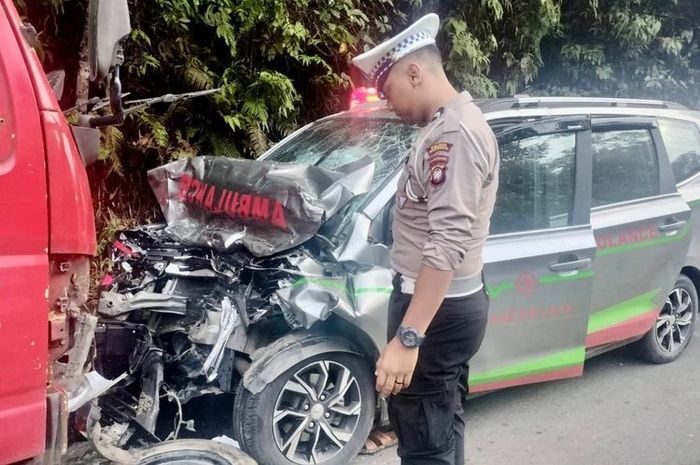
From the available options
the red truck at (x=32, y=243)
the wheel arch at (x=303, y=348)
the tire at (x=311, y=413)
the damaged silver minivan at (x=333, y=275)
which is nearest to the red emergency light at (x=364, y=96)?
the damaged silver minivan at (x=333, y=275)

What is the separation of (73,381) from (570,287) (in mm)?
2535

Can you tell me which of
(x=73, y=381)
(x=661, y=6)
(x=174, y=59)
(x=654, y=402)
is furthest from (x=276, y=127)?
(x=661, y=6)

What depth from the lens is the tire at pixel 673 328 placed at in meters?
4.54

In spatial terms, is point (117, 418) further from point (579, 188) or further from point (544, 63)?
point (544, 63)

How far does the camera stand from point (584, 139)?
380 centimetres

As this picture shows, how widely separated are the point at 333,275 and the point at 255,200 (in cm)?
53

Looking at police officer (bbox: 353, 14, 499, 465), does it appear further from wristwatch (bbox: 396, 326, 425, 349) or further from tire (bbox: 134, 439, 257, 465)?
tire (bbox: 134, 439, 257, 465)

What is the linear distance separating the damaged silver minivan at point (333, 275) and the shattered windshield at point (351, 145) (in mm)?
13

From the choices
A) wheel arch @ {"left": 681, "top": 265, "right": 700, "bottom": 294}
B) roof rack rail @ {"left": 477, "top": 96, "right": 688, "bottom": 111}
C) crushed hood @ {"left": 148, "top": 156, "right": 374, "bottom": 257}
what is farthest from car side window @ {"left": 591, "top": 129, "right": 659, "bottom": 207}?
crushed hood @ {"left": 148, "top": 156, "right": 374, "bottom": 257}

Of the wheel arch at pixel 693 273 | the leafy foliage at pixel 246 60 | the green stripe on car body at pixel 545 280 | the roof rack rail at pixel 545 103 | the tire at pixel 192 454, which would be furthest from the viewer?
the leafy foliage at pixel 246 60

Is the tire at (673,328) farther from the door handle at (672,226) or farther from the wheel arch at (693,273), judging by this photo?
the door handle at (672,226)

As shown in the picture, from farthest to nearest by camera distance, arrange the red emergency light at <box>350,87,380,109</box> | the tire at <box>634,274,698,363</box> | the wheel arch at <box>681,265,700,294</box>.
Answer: the wheel arch at <box>681,265,700,294</box>
the tire at <box>634,274,698,363</box>
the red emergency light at <box>350,87,380,109</box>

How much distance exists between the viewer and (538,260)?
3428 millimetres

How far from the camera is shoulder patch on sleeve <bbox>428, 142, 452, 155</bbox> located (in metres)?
2.00
